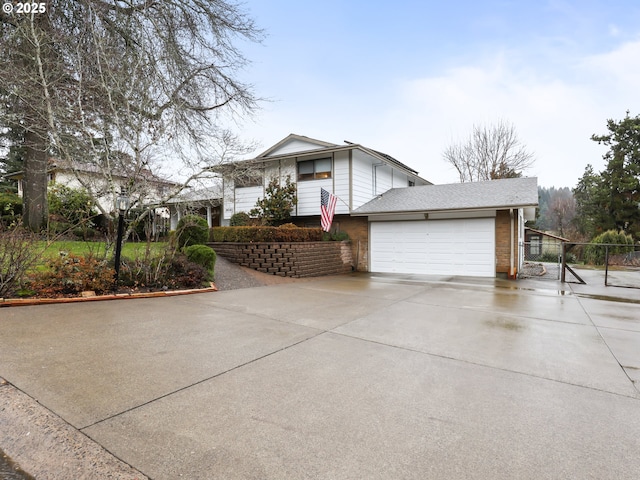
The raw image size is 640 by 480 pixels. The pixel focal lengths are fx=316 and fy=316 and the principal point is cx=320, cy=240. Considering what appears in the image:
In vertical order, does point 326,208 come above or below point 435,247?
above

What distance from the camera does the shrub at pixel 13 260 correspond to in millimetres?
5215

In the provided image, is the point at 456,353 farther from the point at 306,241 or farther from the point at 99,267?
the point at 306,241

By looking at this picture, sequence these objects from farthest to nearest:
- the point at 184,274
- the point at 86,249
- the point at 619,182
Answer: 1. the point at 619,182
2. the point at 86,249
3. the point at 184,274

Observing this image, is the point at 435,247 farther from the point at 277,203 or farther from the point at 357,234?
the point at 277,203

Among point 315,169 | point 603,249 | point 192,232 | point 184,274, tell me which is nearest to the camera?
point 184,274

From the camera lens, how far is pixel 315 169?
45.6 ft

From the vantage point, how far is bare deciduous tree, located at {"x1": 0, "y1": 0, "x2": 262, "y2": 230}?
7.18m

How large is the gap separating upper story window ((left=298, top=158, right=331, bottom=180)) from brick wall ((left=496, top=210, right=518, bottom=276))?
22.4 feet

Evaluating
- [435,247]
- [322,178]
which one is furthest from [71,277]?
[435,247]

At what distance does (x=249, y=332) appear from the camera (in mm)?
4188

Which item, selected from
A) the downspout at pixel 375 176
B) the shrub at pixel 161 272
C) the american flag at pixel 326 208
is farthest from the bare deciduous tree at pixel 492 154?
the shrub at pixel 161 272

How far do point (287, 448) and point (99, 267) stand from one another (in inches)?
240

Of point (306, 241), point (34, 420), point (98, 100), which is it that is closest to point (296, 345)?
point (34, 420)

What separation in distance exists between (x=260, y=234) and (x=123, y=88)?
5.35m
